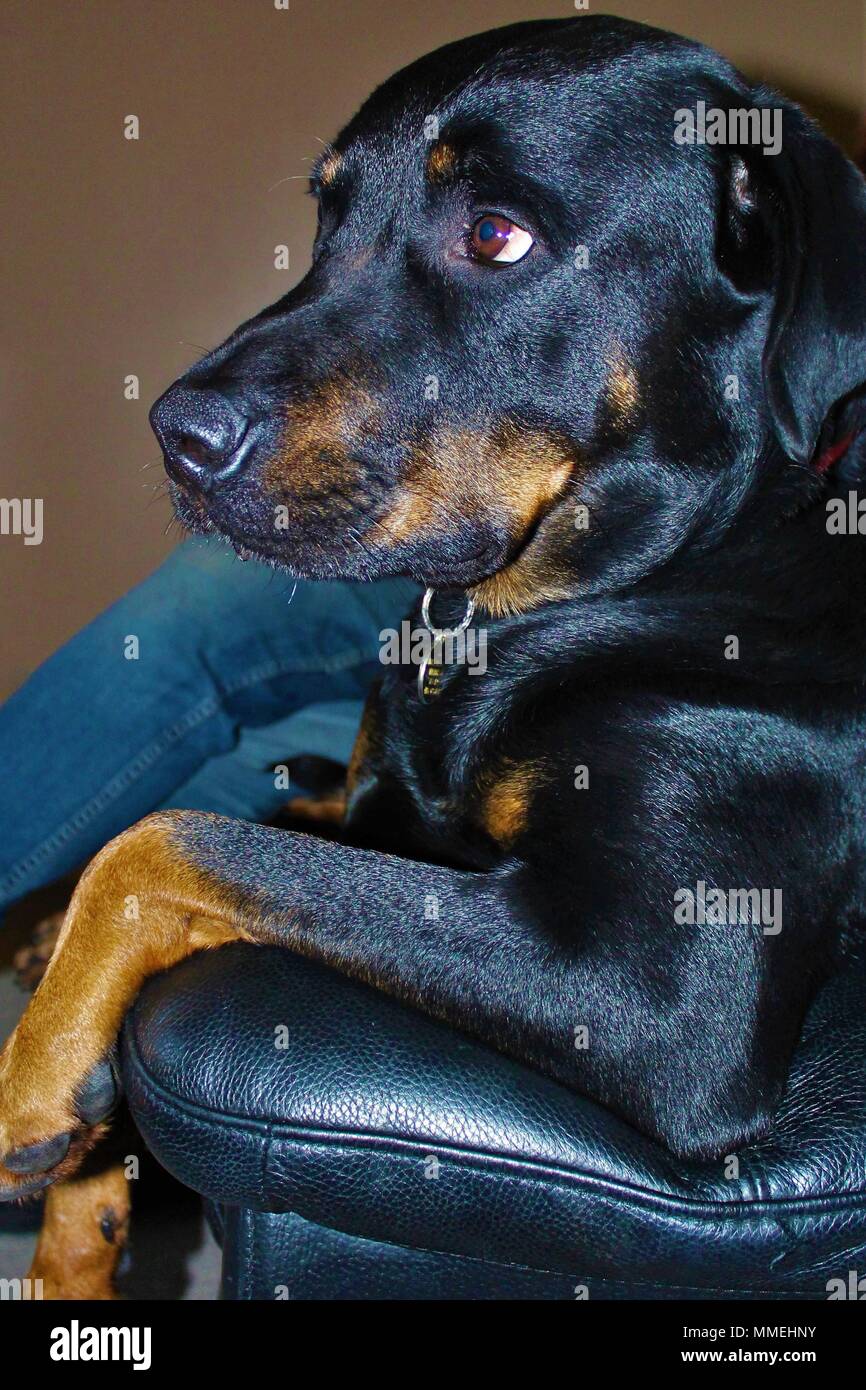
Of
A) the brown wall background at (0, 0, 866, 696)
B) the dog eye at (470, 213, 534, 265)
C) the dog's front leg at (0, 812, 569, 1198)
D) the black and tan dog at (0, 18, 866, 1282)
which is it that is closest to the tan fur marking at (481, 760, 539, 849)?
the black and tan dog at (0, 18, 866, 1282)

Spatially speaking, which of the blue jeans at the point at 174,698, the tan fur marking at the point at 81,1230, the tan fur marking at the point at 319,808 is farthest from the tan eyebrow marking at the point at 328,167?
the tan fur marking at the point at 81,1230

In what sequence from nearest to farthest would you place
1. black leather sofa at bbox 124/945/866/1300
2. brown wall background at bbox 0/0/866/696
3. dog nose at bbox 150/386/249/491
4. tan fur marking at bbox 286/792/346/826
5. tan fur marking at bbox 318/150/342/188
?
black leather sofa at bbox 124/945/866/1300 < dog nose at bbox 150/386/249/491 < tan fur marking at bbox 318/150/342/188 < tan fur marking at bbox 286/792/346/826 < brown wall background at bbox 0/0/866/696

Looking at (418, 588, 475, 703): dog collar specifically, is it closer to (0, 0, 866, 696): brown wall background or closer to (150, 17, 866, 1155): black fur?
(150, 17, 866, 1155): black fur

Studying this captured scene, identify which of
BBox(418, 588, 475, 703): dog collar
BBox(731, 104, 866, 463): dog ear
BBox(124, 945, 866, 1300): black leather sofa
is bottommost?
BBox(124, 945, 866, 1300): black leather sofa

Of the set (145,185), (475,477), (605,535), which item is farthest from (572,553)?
(145,185)

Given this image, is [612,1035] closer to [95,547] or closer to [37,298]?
[95,547]

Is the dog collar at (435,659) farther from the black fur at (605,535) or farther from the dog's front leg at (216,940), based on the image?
the dog's front leg at (216,940)

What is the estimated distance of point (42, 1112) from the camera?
113cm

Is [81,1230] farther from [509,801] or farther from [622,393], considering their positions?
[622,393]

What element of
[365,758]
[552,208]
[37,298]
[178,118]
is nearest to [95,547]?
[37,298]

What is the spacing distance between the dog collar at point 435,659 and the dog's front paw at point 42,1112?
619mm

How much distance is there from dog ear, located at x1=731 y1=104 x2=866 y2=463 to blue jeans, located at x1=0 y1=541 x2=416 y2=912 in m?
0.92

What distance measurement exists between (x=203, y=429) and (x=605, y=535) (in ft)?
1.71

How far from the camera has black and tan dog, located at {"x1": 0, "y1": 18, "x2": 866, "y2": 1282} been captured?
3.63 feet
